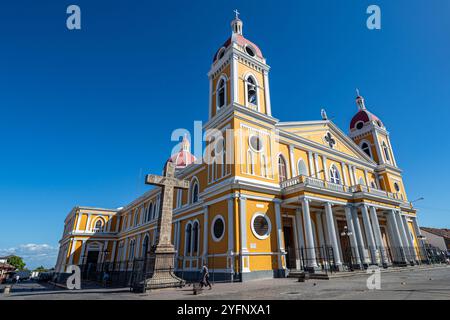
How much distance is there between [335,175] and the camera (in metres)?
22.5

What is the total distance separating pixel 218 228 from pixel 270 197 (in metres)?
4.04

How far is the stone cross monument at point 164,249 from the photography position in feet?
31.4

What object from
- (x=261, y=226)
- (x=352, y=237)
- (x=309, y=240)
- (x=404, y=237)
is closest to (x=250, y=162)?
(x=261, y=226)

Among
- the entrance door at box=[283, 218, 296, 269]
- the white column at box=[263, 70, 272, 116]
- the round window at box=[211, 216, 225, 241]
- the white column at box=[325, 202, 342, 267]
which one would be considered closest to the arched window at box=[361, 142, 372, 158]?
the white column at box=[325, 202, 342, 267]

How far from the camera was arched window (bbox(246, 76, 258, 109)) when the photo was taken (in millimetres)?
19430

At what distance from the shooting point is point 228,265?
14086 millimetres

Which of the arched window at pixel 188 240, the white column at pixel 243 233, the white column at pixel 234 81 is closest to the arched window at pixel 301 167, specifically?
the white column at pixel 243 233

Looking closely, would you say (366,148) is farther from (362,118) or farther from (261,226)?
(261,226)

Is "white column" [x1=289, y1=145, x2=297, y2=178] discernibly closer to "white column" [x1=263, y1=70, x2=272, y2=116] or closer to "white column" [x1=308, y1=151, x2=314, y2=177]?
"white column" [x1=308, y1=151, x2=314, y2=177]

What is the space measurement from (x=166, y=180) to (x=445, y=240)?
4891cm

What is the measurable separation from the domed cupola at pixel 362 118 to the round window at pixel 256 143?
18.7 meters

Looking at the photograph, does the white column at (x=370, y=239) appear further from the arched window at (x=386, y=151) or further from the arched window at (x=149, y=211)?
the arched window at (x=149, y=211)

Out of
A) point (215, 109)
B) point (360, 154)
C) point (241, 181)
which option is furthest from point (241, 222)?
point (360, 154)

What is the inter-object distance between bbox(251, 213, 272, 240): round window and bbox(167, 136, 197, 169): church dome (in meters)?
19.2
